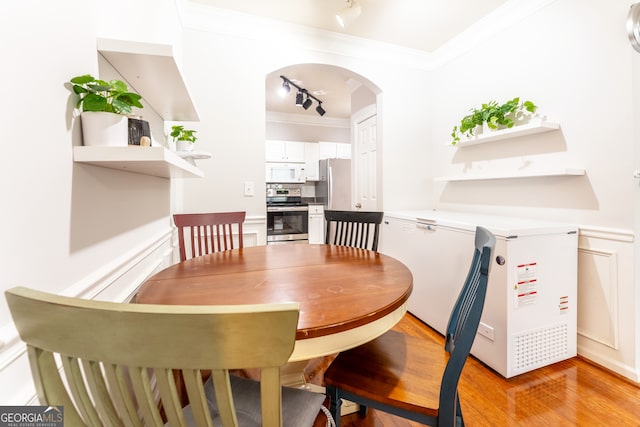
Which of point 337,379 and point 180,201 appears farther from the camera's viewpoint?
point 180,201

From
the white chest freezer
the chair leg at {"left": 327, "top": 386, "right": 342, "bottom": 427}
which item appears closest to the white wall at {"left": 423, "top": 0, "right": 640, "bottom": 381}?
the white chest freezer

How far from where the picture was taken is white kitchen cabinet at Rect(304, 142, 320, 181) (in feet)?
17.3

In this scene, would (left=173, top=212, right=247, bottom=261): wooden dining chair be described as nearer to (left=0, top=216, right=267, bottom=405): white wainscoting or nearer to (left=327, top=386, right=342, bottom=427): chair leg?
(left=0, top=216, right=267, bottom=405): white wainscoting

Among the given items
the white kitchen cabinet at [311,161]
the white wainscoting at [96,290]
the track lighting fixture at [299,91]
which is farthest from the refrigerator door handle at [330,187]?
the white wainscoting at [96,290]

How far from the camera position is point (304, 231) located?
4.50 m

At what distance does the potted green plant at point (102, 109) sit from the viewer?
813 millimetres

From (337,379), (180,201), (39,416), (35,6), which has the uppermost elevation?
(35,6)

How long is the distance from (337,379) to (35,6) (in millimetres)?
1322

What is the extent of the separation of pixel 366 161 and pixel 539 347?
242 centimetres

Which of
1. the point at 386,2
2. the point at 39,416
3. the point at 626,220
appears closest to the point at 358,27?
the point at 386,2

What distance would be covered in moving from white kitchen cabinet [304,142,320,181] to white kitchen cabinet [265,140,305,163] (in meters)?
0.08

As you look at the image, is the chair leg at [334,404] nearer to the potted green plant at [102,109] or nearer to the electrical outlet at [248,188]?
the potted green plant at [102,109]

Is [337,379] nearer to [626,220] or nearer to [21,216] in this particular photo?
[21,216]

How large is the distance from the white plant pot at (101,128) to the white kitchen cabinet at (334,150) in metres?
4.54
